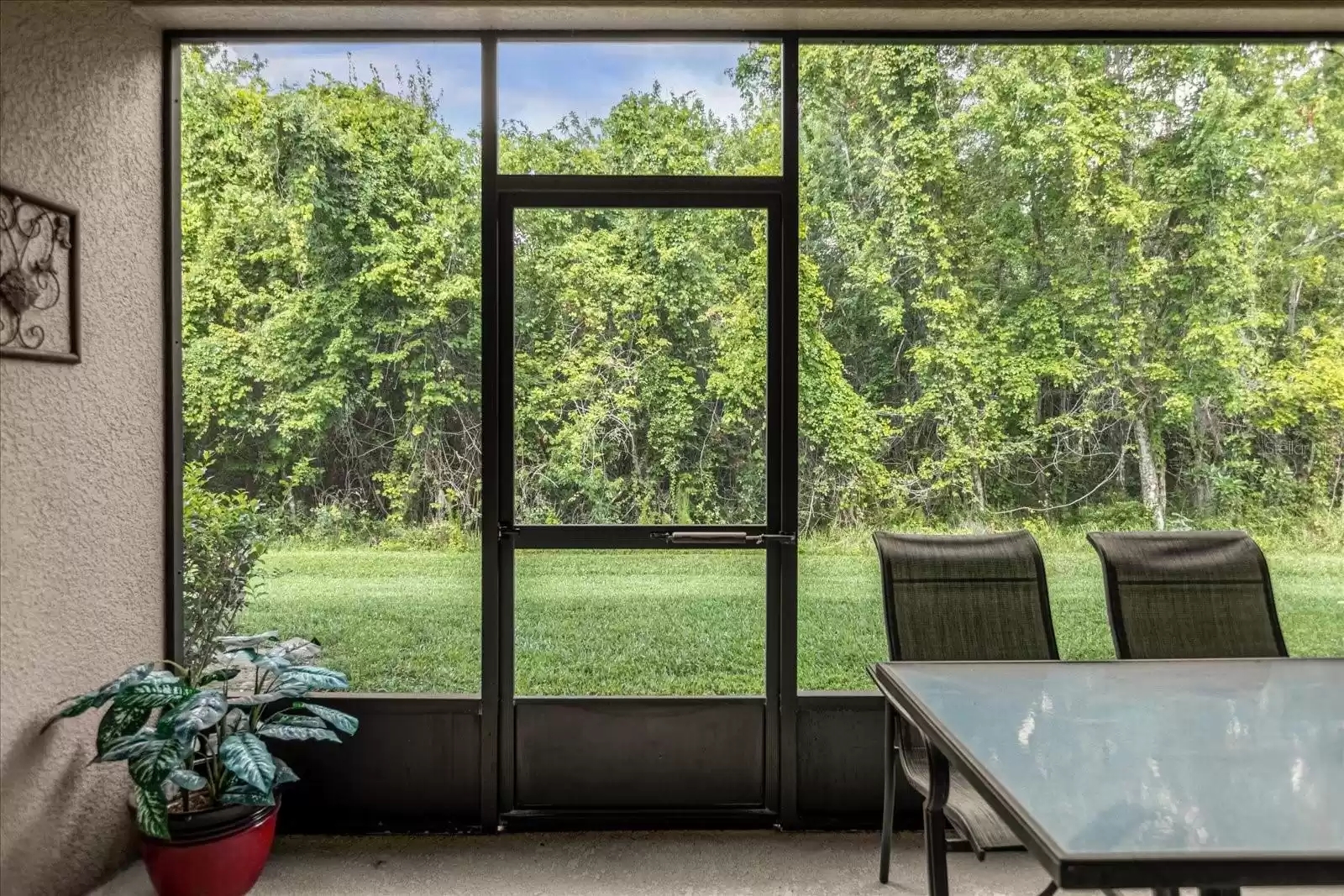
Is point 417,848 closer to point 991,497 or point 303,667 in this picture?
point 303,667

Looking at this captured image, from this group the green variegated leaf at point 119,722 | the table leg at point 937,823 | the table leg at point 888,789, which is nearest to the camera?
the table leg at point 937,823

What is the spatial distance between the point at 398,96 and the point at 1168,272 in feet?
9.70

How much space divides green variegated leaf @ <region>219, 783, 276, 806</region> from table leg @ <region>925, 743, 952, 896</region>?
1817 millimetres

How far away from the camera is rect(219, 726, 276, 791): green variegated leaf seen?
7.01 ft

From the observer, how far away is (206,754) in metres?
2.41

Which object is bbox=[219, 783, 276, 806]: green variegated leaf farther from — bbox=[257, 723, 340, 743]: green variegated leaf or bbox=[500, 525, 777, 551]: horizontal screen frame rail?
bbox=[500, 525, 777, 551]: horizontal screen frame rail

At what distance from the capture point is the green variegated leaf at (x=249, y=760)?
214 cm

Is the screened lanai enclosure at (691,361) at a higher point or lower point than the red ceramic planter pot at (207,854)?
higher

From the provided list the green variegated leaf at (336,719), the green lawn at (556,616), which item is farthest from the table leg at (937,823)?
the green variegated leaf at (336,719)

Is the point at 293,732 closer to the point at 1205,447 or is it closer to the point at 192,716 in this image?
the point at 192,716

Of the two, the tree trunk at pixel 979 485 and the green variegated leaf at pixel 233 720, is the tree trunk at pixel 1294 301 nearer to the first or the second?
the tree trunk at pixel 979 485

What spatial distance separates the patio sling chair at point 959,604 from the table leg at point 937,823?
454 mm

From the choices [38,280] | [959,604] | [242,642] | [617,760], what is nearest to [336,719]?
[242,642]

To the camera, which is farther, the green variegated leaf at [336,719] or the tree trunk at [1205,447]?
the tree trunk at [1205,447]
